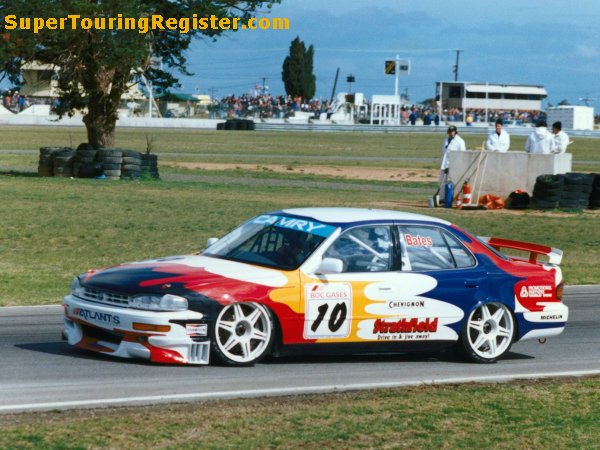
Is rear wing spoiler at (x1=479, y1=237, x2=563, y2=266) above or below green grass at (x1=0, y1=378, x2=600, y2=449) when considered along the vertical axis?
above

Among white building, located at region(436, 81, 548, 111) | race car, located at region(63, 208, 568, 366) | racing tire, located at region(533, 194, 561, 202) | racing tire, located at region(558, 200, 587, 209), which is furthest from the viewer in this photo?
white building, located at region(436, 81, 548, 111)

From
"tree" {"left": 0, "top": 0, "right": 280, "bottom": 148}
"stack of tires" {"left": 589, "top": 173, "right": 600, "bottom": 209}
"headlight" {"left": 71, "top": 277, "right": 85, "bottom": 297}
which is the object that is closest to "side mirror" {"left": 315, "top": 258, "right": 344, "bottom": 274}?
"headlight" {"left": 71, "top": 277, "right": 85, "bottom": 297}

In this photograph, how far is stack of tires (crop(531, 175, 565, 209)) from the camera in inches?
1054

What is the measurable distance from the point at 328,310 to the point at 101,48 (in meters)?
24.8

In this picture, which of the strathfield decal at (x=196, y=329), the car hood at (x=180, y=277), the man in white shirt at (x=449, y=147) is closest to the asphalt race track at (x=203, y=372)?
the strathfield decal at (x=196, y=329)

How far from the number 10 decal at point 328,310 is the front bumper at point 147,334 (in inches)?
34.8

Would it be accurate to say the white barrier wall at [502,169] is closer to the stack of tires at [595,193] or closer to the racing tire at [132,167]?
the stack of tires at [595,193]

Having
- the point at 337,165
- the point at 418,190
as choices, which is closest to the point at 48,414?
the point at 418,190

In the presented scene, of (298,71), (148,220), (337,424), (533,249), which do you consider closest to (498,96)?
(298,71)

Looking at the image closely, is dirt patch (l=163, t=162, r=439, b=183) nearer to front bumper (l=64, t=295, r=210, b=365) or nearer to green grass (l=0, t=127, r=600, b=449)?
green grass (l=0, t=127, r=600, b=449)

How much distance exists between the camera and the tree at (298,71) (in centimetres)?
14300

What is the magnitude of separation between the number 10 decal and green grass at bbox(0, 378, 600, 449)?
1.00m

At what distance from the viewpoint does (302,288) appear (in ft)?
30.7

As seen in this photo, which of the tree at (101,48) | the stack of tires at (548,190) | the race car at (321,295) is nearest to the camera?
the race car at (321,295)
